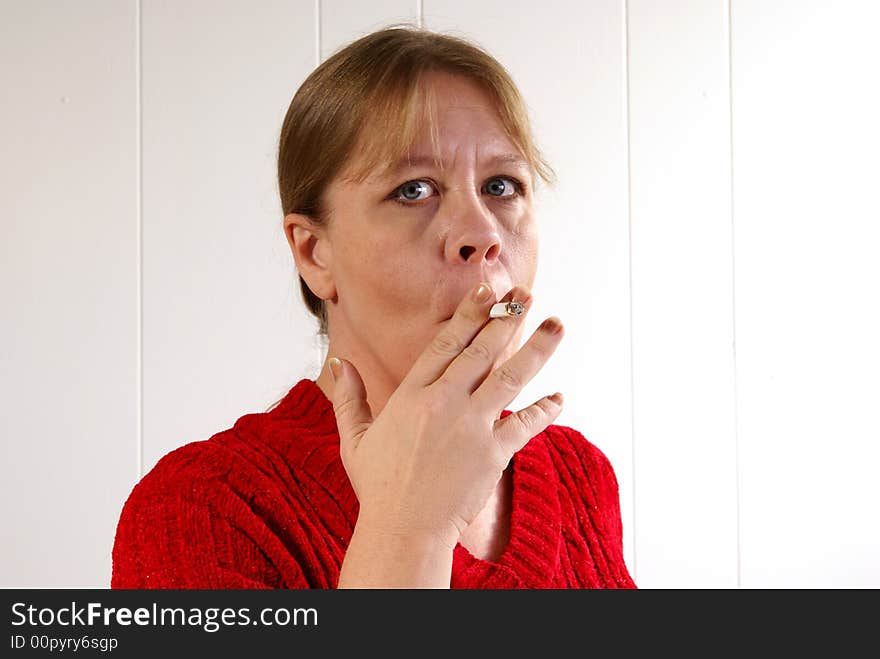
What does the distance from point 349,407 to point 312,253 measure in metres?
0.22

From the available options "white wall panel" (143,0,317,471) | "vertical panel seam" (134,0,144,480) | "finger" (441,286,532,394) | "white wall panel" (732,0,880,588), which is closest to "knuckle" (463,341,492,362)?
"finger" (441,286,532,394)

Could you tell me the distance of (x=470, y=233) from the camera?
2.86ft

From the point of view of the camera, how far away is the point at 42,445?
1711mm

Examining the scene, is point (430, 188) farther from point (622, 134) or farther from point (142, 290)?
point (622, 134)

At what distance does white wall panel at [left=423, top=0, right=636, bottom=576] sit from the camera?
6.15ft

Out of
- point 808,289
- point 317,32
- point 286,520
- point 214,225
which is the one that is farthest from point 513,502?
point 808,289

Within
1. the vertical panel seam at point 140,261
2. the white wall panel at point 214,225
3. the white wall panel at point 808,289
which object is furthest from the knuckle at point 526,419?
the white wall panel at point 808,289

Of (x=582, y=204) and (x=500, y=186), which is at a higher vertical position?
(x=582, y=204)

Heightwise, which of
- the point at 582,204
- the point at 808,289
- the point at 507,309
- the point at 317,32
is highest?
the point at 317,32

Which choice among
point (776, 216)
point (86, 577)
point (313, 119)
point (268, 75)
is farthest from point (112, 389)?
point (776, 216)

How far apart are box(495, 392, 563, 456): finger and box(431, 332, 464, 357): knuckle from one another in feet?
0.20

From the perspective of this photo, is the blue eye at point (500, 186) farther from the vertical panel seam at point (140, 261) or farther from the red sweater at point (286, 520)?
the vertical panel seam at point (140, 261)

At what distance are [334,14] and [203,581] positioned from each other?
48.9 inches

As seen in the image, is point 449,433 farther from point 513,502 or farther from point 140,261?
point 140,261
